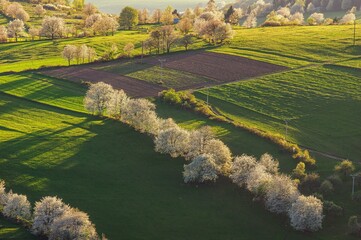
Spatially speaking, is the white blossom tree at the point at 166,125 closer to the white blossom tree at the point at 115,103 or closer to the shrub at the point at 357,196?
the white blossom tree at the point at 115,103

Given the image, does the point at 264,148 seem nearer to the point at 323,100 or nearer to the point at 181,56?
the point at 323,100

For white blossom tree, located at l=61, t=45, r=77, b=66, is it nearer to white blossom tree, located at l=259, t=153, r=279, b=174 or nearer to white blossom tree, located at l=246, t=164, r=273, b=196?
white blossom tree, located at l=259, t=153, r=279, b=174

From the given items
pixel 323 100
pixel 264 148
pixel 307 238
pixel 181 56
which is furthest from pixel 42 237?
pixel 181 56

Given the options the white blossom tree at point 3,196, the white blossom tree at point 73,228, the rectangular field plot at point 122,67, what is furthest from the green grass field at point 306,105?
the white blossom tree at point 3,196

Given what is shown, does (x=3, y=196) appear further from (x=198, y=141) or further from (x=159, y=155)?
(x=198, y=141)

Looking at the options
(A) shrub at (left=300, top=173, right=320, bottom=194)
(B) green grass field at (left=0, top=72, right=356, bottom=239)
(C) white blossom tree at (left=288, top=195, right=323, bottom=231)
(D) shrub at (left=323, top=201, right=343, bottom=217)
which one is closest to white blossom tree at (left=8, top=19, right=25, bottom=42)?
(B) green grass field at (left=0, top=72, right=356, bottom=239)
